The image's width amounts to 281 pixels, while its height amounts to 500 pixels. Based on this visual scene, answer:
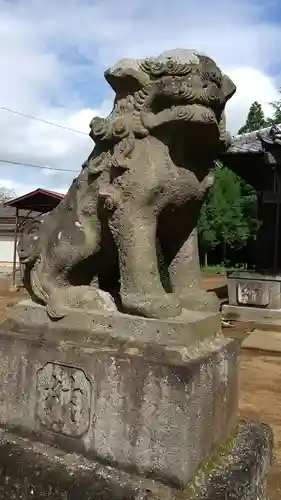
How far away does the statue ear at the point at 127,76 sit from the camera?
95.0 inches

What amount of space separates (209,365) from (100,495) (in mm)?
756

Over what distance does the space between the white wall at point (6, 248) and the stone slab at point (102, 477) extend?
80.1 feet

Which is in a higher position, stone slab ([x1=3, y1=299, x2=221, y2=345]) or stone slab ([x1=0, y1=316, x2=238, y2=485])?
stone slab ([x1=3, y1=299, x2=221, y2=345])

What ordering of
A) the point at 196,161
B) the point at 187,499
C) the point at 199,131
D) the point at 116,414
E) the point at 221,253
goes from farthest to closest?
the point at 221,253, the point at 196,161, the point at 199,131, the point at 116,414, the point at 187,499

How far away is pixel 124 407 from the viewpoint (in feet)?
7.54

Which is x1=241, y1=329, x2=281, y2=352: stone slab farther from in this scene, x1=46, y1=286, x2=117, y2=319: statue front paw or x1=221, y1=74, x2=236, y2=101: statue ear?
x1=221, y1=74, x2=236, y2=101: statue ear

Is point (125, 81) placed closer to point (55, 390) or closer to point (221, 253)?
point (55, 390)

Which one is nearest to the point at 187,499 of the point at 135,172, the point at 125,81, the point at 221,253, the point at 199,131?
the point at 135,172

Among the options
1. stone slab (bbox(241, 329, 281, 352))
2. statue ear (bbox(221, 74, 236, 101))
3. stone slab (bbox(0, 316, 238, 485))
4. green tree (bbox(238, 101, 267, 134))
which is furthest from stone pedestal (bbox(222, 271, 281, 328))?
green tree (bbox(238, 101, 267, 134))

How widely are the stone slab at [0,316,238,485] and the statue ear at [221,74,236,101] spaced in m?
1.25

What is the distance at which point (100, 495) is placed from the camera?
2.21 meters

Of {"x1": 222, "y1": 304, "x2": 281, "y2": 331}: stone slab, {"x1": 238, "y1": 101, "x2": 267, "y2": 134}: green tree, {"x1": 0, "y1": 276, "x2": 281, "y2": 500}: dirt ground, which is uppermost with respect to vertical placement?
{"x1": 238, "y1": 101, "x2": 267, "y2": 134}: green tree

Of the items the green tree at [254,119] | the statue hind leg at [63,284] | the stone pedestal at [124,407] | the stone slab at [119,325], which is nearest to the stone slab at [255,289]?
the stone pedestal at [124,407]

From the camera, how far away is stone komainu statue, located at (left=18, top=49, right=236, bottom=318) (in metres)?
2.39
